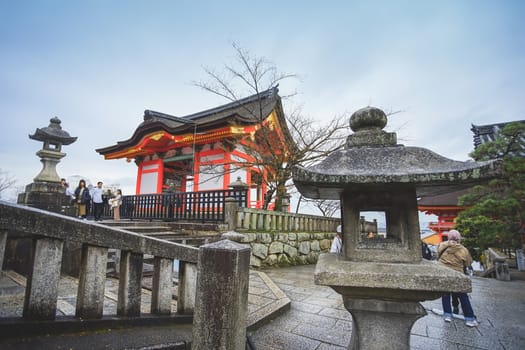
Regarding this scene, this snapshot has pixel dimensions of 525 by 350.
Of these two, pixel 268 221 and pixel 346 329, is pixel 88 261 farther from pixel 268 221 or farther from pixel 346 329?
pixel 268 221

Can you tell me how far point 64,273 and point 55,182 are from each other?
11.3 feet

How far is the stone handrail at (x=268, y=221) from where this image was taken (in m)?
7.22

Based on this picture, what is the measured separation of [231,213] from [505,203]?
10605 mm

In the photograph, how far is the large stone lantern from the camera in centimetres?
177

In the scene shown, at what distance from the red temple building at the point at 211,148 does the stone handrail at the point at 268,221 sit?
1.56 m

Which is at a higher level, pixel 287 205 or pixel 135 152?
pixel 135 152

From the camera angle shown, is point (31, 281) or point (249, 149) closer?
point (31, 281)

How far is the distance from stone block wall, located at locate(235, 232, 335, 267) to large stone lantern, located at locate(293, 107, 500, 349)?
14.5 ft

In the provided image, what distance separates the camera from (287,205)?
987 cm

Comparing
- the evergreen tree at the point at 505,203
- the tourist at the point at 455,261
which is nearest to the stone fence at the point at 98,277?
the tourist at the point at 455,261

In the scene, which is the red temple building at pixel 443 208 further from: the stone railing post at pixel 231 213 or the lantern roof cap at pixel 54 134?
the lantern roof cap at pixel 54 134

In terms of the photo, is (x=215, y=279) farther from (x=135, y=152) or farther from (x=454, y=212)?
(x=454, y=212)

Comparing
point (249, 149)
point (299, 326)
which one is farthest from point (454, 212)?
point (299, 326)

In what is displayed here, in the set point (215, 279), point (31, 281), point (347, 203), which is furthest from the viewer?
point (347, 203)
